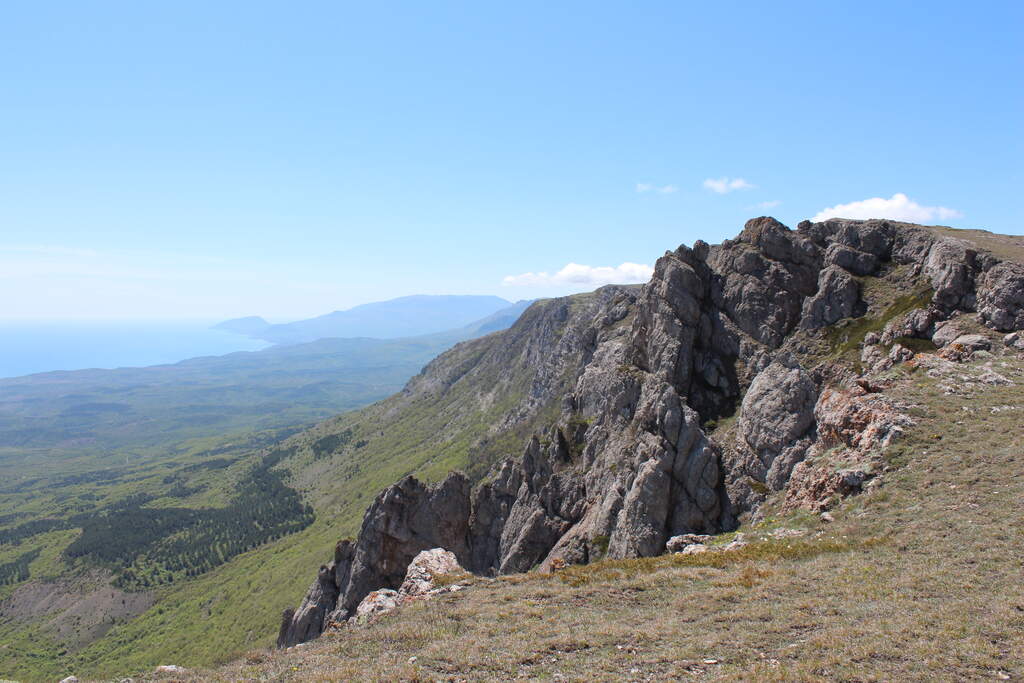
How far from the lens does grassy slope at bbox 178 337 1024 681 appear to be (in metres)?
16.8

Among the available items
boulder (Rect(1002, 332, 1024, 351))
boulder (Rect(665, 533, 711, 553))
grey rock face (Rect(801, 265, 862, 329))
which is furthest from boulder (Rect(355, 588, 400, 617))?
grey rock face (Rect(801, 265, 862, 329))

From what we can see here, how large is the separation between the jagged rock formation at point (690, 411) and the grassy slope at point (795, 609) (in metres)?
8.49

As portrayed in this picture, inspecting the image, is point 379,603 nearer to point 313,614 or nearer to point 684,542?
point 684,542

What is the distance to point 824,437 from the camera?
4281 cm

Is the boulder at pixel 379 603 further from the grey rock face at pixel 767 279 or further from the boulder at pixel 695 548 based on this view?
the grey rock face at pixel 767 279

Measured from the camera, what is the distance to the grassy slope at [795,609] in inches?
663

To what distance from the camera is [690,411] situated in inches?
2292

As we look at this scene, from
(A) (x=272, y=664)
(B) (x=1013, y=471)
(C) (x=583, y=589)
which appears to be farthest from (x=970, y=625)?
(A) (x=272, y=664)

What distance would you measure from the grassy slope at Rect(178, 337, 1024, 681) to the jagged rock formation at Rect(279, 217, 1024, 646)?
8.49 meters

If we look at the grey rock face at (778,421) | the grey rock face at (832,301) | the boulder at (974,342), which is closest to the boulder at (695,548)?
the grey rock face at (778,421)

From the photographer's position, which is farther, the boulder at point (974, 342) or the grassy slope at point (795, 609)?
the boulder at point (974, 342)

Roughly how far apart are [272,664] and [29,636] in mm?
267684

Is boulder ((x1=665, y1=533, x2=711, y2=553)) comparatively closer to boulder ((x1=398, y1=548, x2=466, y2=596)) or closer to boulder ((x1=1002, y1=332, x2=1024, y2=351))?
boulder ((x1=398, y1=548, x2=466, y2=596))

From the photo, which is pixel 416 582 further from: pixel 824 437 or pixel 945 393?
pixel 945 393
